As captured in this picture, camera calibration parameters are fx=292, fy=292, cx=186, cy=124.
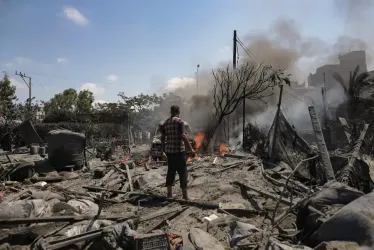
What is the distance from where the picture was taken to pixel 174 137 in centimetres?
606

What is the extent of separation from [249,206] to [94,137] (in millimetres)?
23226

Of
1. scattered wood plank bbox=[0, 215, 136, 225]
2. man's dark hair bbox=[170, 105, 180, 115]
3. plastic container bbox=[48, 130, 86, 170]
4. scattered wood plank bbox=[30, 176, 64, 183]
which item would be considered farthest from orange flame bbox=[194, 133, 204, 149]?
scattered wood plank bbox=[0, 215, 136, 225]

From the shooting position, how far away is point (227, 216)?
15.6 feet

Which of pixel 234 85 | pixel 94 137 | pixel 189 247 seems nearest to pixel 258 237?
pixel 189 247

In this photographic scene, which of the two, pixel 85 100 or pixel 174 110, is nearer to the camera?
pixel 174 110

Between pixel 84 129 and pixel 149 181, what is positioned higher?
pixel 84 129

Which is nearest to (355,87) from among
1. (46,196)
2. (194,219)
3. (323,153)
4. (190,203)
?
(323,153)

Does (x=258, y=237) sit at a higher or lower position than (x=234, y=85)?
lower

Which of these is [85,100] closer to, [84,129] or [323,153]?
[84,129]

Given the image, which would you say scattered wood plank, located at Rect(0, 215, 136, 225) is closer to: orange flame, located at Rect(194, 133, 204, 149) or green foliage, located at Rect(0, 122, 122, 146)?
orange flame, located at Rect(194, 133, 204, 149)

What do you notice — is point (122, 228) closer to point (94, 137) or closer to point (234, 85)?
point (234, 85)

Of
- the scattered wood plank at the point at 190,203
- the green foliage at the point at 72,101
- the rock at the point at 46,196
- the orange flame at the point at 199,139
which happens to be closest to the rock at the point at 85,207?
the rock at the point at 46,196

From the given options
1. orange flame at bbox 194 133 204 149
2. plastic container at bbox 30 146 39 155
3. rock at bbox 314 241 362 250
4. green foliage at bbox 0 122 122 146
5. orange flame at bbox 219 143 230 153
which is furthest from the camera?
green foliage at bbox 0 122 122 146

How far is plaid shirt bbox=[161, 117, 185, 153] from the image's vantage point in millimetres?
6020
